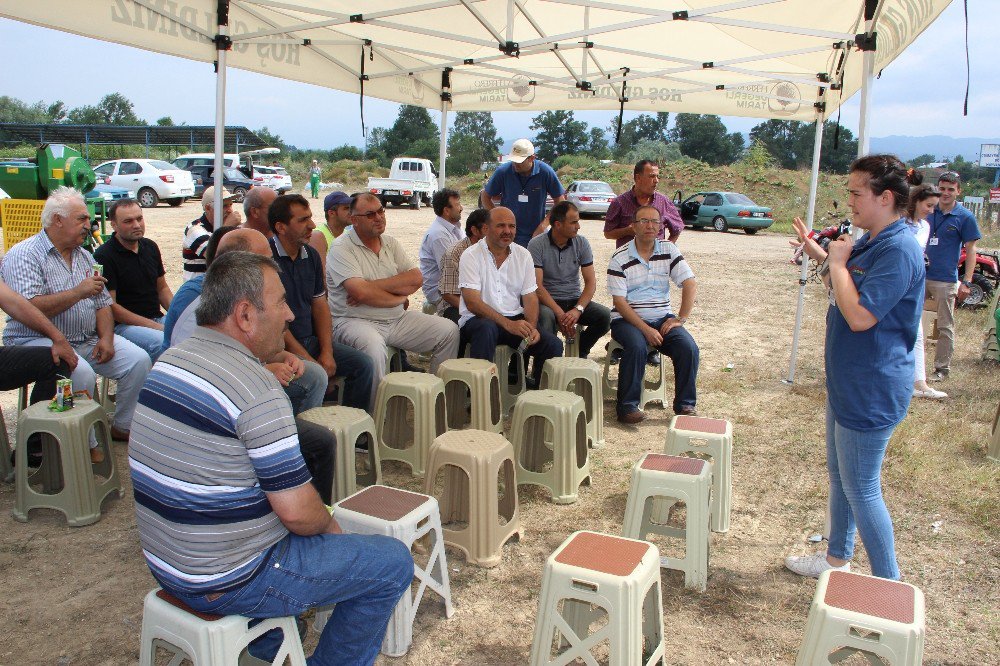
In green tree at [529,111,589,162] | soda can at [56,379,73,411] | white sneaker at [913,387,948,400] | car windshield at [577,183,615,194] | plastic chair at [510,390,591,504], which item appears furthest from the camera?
green tree at [529,111,589,162]

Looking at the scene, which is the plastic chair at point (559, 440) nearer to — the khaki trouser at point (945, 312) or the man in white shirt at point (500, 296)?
the man in white shirt at point (500, 296)

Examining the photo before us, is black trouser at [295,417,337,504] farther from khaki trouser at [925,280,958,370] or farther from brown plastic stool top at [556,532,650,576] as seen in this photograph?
khaki trouser at [925,280,958,370]

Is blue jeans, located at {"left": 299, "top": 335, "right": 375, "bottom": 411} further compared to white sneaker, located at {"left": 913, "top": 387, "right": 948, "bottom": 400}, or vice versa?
white sneaker, located at {"left": 913, "top": 387, "right": 948, "bottom": 400}

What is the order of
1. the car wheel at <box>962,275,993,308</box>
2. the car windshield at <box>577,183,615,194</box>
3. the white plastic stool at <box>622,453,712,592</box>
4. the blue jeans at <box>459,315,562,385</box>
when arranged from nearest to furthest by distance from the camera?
1. the white plastic stool at <box>622,453,712,592</box>
2. the blue jeans at <box>459,315,562,385</box>
3. the car wheel at <box>962,275,993,308</box>
4. the car windshield at <box>577,183,615,194</box>

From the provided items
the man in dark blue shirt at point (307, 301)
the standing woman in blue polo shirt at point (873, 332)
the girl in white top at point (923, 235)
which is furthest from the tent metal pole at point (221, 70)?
the girl in white top at point (923, 235)

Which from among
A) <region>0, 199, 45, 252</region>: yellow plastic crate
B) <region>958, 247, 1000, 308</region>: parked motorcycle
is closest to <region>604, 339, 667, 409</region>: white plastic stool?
<region>0, 199, 45, 252</region>: yellow plastic crate

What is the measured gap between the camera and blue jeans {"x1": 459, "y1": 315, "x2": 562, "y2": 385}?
4.62 m

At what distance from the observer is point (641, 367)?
→ 4.69 m

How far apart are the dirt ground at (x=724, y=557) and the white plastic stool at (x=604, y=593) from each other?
14.0 inches

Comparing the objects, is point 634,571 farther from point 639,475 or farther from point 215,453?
point 215,453

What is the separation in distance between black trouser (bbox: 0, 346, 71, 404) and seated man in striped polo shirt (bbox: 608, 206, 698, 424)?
3.30 m

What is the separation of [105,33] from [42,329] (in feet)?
5.56

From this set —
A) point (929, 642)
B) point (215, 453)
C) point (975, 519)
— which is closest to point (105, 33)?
point (215, 453)

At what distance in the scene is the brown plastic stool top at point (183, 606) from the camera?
176cm
